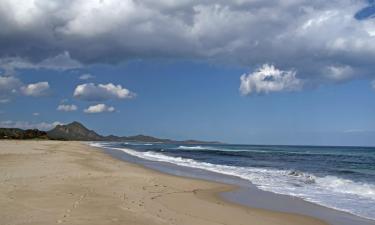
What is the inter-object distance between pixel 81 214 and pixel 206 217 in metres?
2.98

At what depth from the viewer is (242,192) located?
16.7m

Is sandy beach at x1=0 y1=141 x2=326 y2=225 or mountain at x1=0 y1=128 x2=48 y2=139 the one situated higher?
mountain at x1=0 y1=128 x2=48 y2=139

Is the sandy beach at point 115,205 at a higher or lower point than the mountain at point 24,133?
lower

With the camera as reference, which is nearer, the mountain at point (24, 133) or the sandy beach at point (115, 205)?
the sandy beach at point (115, 205)

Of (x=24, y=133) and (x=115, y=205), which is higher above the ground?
(x=24, y=133)

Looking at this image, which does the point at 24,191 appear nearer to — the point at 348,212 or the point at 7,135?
the point at 348,212

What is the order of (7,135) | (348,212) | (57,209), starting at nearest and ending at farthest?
(57,209), (348,212), (7,135)

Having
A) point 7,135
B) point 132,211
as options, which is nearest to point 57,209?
point 132,211

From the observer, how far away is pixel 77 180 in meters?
16.5

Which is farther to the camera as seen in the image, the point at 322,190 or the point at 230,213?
the point at 322,190

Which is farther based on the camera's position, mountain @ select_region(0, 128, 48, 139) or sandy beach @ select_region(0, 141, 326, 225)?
mountain @ select_region(0, 128, 48, 139)

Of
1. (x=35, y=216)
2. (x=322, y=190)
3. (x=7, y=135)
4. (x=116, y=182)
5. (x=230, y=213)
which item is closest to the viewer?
(x=35, y=216)

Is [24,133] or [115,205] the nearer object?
[115,205]

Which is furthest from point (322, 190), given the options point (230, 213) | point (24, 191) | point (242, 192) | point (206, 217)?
point (24, 191)
